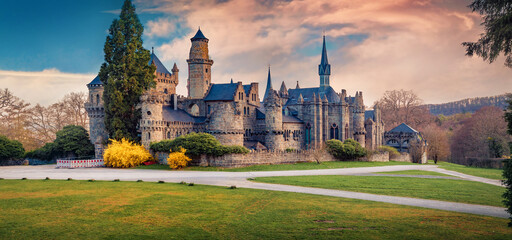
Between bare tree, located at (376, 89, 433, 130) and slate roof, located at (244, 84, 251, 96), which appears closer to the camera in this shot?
slate roof, located at (244, 84, 251, 96)

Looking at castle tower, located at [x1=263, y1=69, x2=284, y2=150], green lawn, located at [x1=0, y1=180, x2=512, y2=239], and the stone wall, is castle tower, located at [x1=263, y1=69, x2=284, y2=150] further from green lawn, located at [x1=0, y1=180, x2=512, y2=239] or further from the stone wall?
green lawn, located at [x1=0, y1=180, x2=512, y2=239]

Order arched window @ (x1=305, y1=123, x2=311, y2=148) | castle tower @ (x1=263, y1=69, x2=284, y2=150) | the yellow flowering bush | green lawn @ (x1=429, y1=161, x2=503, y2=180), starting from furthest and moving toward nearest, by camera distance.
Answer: arched window @ (x1=305, y1=123, x2=311, y2=148) < castle tower @ (x1=263, y1=69, x2=284, y2=150) < the yellow flowering bush < green lawn @ (x1=429, y1=161, x2=503, y2=180)

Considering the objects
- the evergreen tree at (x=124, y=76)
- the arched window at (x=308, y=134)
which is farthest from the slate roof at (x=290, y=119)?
the evergreen tree at (x=124, y=76)

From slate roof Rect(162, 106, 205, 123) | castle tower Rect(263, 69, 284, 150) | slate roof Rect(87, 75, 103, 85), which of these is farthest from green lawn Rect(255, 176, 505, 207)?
slate roof Rect(87, 75, 103, 85)

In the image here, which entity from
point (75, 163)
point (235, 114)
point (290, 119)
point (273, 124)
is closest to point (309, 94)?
point (290, 119)

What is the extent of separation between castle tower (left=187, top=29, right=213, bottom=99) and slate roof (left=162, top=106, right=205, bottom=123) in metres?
5.13

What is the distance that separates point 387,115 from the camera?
9475 centimetres

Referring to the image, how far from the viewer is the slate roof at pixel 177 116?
168 ft

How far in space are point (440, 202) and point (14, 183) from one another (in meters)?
26.4

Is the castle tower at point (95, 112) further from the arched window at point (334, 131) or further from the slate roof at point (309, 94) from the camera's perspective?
the arched window at point (334, 131)

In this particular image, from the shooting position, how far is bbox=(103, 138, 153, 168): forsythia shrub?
136 ft

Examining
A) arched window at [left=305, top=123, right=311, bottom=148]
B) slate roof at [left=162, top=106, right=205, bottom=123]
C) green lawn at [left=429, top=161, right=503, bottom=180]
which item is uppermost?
slate roof at [left=162, top=106, right=205, bottom=123]

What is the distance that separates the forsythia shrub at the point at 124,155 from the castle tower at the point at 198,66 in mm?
18700

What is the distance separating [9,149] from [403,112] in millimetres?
79884
